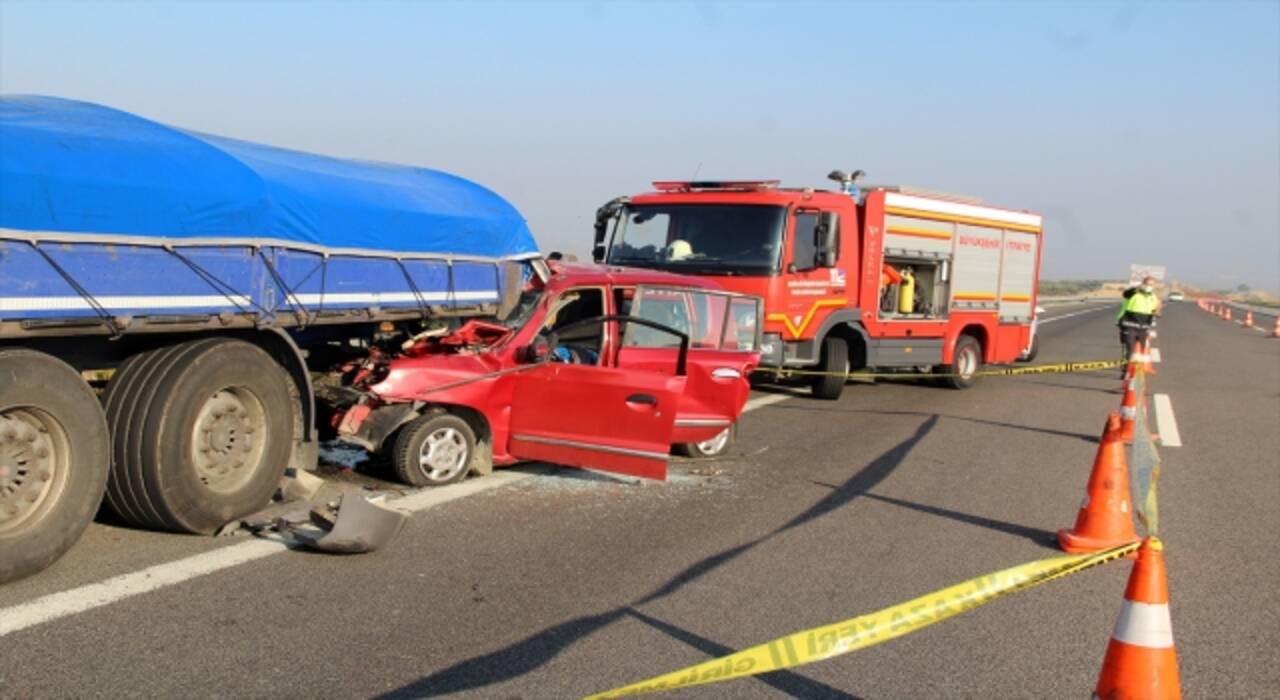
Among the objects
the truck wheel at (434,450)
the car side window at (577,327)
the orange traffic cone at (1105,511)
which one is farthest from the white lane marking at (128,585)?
the orange traffic cone at (1105,511)

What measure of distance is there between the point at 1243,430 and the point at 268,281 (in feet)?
37.1

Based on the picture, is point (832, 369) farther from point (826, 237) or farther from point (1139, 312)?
point (1139, 312)

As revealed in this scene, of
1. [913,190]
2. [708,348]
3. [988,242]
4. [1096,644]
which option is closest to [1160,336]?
[988,242]

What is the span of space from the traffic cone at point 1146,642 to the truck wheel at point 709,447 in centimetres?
591

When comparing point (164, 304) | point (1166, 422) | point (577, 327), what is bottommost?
point (1166, 422)

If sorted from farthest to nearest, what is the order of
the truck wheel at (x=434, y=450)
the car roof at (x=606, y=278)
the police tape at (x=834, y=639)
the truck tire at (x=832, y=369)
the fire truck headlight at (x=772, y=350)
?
the truck tire at (x=832, y=369), the fire truck headlight at (x=772, y=350), the car roof at (x=606, y=278), the truck wheel at (x=434, y=450), the police tape at (x=834, y=639)

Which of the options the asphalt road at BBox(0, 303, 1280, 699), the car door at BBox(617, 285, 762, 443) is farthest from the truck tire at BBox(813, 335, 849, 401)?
the car door at BBox(617, 285, 762, 443)

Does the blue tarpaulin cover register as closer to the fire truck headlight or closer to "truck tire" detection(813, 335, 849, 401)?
the fire truck headlight

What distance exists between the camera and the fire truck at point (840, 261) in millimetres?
13516

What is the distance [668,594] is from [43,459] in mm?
3127

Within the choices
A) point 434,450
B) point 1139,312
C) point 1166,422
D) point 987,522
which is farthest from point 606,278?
point 1139,312

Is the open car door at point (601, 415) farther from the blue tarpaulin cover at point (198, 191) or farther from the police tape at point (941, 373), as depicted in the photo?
the police tape at point (941, 373)

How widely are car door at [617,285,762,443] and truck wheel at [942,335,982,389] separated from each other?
25.5 ft

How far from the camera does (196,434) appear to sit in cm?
666
